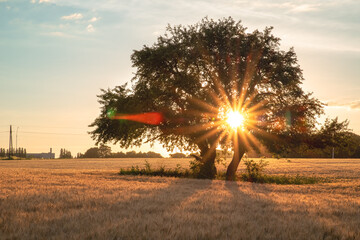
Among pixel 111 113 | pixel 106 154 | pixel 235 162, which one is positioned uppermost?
pixel 111 113

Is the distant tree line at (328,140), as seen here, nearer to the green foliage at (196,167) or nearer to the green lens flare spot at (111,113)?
the green foliage at (196,167)

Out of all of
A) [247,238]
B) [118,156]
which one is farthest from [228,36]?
[118,156]

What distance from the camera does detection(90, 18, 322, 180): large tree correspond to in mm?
27328

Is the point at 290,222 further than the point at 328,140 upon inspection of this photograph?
No

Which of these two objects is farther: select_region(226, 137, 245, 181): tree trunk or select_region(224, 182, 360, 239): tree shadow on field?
select_region(226, 137, 245, 181): tree trunk

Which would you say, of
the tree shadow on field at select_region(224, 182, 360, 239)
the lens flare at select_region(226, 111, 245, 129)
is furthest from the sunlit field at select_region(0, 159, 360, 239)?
the lens flare at select_region(226, 111, 245, 129)

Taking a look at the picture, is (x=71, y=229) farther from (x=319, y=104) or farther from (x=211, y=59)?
(x=319, y=104)

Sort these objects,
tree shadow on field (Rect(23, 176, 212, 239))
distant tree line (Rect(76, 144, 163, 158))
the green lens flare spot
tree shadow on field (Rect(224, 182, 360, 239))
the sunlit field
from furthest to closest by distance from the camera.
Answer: distant tree line (Rect(76, 144, 163, 158))
the green lens flare spot
tree shadow on field (Rect(224, 182, 360, 239))
the sunlit field
tree shadow on field (Rect(23, 176, 212, 239))

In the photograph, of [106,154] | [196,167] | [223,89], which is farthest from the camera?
[106,154]

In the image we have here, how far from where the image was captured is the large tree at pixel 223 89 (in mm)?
27328

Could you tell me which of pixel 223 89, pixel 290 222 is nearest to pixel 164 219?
pixel 290 222

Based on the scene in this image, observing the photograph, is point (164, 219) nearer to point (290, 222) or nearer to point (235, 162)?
point (290, 222)

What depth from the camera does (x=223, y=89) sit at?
1089 inches

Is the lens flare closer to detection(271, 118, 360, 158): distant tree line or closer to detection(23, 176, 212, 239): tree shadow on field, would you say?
detection(271, 118, 360, 158): distant tree line
